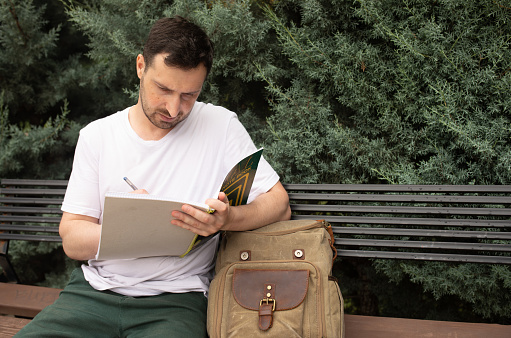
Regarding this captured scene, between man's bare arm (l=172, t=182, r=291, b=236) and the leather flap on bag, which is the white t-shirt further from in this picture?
the leather flap on bag

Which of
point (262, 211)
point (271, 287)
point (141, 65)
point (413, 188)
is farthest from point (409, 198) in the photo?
point (141, 65)

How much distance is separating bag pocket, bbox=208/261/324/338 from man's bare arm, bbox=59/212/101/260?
0.54 meters

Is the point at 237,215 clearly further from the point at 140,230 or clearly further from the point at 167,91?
the point at 167,91

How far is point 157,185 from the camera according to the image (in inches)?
79.3

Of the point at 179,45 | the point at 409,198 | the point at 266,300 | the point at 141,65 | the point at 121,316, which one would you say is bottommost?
the point at 121,316

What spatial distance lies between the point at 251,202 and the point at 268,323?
52 cm

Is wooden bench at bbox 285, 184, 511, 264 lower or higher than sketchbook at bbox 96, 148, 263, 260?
lower

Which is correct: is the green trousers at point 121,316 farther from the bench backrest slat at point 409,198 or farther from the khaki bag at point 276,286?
the bench backrest slat at point 409,198

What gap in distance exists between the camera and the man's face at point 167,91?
1888mm

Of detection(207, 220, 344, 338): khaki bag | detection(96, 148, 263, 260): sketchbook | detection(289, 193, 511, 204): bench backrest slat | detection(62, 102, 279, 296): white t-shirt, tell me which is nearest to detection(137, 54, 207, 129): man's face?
detection(62, 102, 279, 296): white t-shirt

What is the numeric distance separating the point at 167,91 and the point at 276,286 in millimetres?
930

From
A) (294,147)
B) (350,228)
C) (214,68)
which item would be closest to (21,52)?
(214,68)

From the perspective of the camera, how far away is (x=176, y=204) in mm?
1553

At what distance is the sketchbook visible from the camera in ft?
4.99
